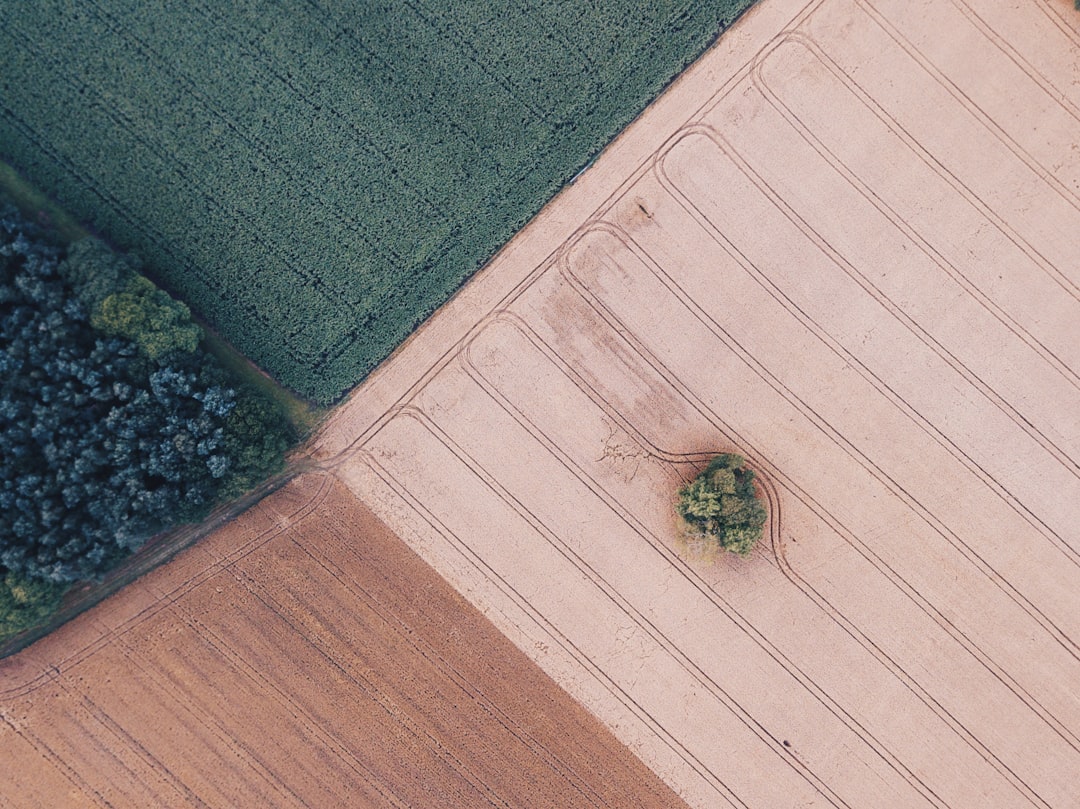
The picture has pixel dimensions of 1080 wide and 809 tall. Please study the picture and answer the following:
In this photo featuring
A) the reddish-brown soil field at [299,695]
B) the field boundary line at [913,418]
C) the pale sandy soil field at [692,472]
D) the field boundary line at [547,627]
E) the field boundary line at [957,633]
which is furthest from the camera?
the field boundary line at [957,633]

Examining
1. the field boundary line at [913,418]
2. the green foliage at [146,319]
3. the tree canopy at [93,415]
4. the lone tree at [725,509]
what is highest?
the field boundary line at [913,418]

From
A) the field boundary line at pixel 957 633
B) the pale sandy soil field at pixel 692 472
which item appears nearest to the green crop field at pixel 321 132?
the pale sandy soil field at pixel 692 472

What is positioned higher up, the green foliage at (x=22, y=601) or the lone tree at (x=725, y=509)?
the lone tree at (x=725, y=509)

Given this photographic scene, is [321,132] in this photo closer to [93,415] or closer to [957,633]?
[93,415]

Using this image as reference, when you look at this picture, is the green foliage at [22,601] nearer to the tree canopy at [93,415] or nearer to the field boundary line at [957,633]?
the tree canopy at [93,415]

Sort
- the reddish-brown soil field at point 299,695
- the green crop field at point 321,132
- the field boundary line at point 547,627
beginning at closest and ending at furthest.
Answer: the green crop field at point 321,132, the reddish-brown soil field at point 299,695, the field boundary line at point 547,627

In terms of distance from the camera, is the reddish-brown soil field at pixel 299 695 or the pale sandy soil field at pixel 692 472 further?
the pale sandy soil field at pixel 692 472

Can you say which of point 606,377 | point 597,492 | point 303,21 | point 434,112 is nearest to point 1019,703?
point 597,492
